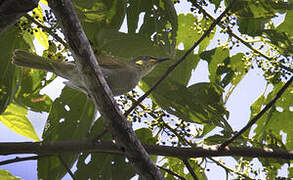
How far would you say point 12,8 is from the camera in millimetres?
1582

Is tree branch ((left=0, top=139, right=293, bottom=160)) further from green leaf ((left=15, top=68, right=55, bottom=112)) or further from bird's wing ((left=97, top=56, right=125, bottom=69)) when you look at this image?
green leaf ((left=15, top=68, right=55, bottom=112))

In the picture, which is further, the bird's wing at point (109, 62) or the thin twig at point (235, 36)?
the thin twig at point (235, 36)

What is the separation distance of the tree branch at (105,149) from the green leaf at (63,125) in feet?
1.48

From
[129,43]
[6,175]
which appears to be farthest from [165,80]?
[6,175]

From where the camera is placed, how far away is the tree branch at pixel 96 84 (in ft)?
5.32

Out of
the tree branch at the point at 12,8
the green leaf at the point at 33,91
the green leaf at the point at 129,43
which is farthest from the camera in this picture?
the green leaf at the point at 33,91

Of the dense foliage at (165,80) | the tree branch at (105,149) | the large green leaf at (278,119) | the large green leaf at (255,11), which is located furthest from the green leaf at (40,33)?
the large green leaf at (278,119)

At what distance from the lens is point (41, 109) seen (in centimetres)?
310

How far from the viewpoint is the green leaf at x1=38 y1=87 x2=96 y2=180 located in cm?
269

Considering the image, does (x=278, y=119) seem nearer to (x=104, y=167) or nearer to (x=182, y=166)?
(x=182, y=166)

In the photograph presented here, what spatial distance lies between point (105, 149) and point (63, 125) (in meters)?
0.62

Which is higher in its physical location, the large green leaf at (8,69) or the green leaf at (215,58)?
the large green leaf at (8,69)

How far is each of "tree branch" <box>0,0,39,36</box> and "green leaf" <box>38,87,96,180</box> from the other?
118 centimetres

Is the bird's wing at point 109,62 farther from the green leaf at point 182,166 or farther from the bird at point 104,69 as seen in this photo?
the green leaf at point 182,166
